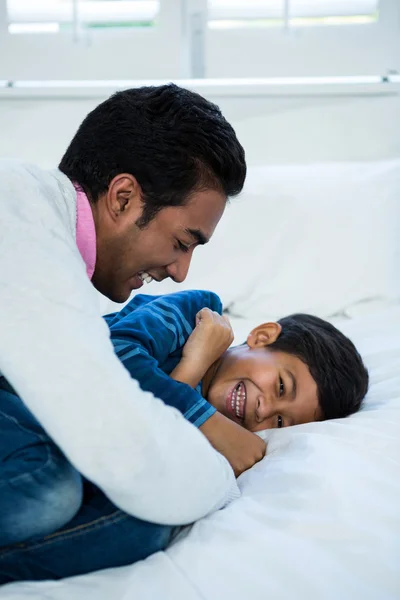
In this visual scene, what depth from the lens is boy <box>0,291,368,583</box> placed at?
3.60ft

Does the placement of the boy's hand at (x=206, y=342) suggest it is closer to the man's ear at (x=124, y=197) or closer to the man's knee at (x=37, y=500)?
the man's ear at (x=124, y=197)

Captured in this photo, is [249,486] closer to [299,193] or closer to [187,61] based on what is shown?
[299,193]

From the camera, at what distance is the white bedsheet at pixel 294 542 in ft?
2.53

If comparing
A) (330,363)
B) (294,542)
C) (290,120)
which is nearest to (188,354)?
(330,363)

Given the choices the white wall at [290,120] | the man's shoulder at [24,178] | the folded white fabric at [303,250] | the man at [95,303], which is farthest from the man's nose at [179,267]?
the white wall at [290,120]

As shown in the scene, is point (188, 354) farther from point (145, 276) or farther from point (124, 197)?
point (124, 197)

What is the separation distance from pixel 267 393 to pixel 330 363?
13 centimetres

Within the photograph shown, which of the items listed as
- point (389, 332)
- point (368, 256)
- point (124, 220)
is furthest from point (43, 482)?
point (368, 256)

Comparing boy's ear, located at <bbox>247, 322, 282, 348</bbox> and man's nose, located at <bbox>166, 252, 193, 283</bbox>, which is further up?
man's nose, located at <bbox>166, 252, 193, 283</bbox>

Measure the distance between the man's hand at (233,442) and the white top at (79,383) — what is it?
27cm

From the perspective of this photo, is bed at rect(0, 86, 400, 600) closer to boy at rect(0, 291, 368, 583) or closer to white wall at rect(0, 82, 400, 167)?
boy at rect(0, 291, 368, 583)

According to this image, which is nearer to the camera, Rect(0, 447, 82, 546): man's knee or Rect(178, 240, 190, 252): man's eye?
Rect(0, 447, 82, 546): man's knee

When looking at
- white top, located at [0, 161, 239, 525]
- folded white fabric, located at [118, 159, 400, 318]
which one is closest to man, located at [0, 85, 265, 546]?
white top, located at [0, 161, 239, 525]

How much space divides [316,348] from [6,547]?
657 millimetres
